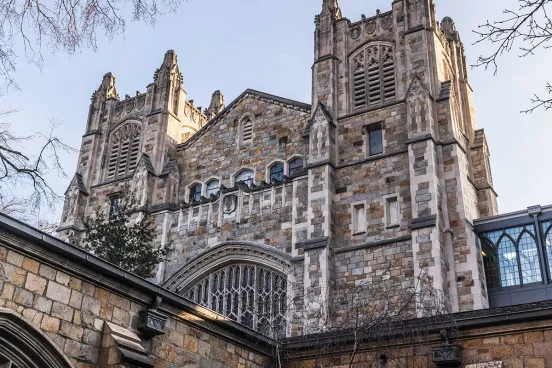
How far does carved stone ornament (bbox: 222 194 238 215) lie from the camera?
26.2 m

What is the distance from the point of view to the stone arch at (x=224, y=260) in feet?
80.2

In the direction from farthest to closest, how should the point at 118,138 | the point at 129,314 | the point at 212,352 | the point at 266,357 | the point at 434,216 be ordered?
the point at 118,138
the point at 434,216
the point at 266,357
the point at 212,352
the point at 129,314

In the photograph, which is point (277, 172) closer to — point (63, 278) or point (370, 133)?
point (370, 133)

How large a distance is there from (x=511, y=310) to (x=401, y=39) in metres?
16.5

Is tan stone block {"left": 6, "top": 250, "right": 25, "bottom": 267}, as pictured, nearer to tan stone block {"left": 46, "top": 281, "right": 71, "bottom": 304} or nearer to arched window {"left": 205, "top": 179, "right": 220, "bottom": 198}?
tan stone block {"left": 46, "top": 281, "right": 71, "bottom": 304}

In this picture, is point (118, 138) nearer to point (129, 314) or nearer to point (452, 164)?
point (452, 164)

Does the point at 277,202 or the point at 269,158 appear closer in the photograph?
the point at 277,202

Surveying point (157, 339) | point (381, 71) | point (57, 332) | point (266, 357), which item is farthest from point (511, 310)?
point (381, 71)

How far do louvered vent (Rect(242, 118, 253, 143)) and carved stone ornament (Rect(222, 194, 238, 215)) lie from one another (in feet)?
10.3

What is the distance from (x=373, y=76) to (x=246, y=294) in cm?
948

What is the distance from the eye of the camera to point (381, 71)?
26500 millimetres

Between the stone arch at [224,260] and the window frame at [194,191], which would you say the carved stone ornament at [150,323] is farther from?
the window frame at [194,191]

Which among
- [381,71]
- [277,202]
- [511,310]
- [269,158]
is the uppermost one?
[381,71]

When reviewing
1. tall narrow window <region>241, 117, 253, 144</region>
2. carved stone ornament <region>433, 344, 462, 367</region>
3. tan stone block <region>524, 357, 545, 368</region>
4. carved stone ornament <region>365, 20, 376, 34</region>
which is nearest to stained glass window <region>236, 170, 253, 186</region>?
tall narrow window <region>241, 117, 253, 144</region>
